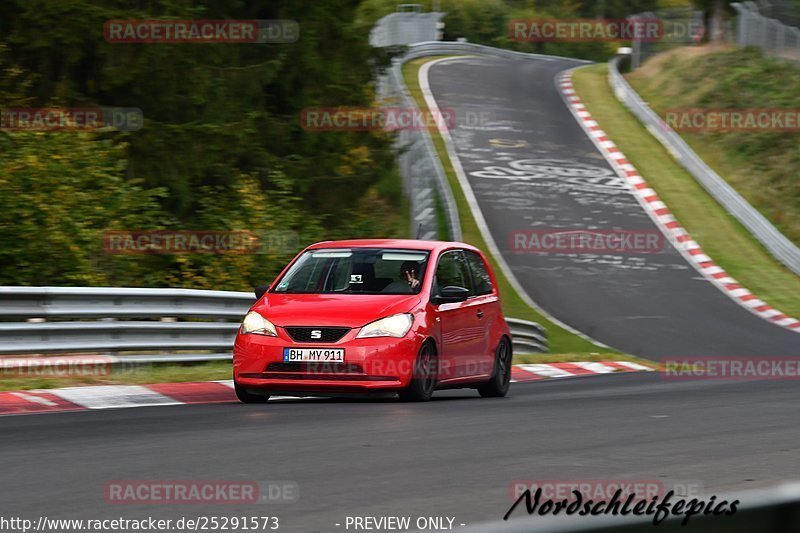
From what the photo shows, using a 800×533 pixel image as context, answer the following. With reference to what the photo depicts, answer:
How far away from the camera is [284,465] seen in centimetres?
761

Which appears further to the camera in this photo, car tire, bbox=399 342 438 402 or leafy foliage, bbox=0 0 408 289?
leafy foliage, bbox=0 0 408 289

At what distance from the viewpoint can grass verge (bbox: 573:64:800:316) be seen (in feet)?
101

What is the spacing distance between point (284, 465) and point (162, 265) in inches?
552

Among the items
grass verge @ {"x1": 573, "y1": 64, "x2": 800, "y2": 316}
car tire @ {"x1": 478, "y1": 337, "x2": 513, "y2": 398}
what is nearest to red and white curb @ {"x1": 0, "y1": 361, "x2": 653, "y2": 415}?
car tire @ {"x1": 478, "y1": 337, "x2": 513, "y2": 398}

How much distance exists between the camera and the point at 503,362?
46.0ft

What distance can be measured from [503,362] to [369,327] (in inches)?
103

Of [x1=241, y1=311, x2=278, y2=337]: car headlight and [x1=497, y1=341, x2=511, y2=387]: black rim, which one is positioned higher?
[x1=241, y1=311, x2=278, y2=337]: car headlight

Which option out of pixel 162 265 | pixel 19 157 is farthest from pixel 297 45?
pixel 19 157

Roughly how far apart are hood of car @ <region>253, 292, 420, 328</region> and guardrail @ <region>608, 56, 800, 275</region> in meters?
22.1

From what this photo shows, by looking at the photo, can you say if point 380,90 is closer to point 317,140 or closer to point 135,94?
point 317,140

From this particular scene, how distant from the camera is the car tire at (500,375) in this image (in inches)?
540

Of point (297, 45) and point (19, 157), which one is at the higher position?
point (297, 45)

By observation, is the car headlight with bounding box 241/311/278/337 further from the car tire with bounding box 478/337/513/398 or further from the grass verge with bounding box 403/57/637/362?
the grass verge with bounding box 403/57/637/362

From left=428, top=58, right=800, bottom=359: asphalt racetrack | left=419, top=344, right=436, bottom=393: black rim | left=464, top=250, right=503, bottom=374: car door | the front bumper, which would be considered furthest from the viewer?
left=428, top=58, right=800, bottom=359: asphalt racetrack
